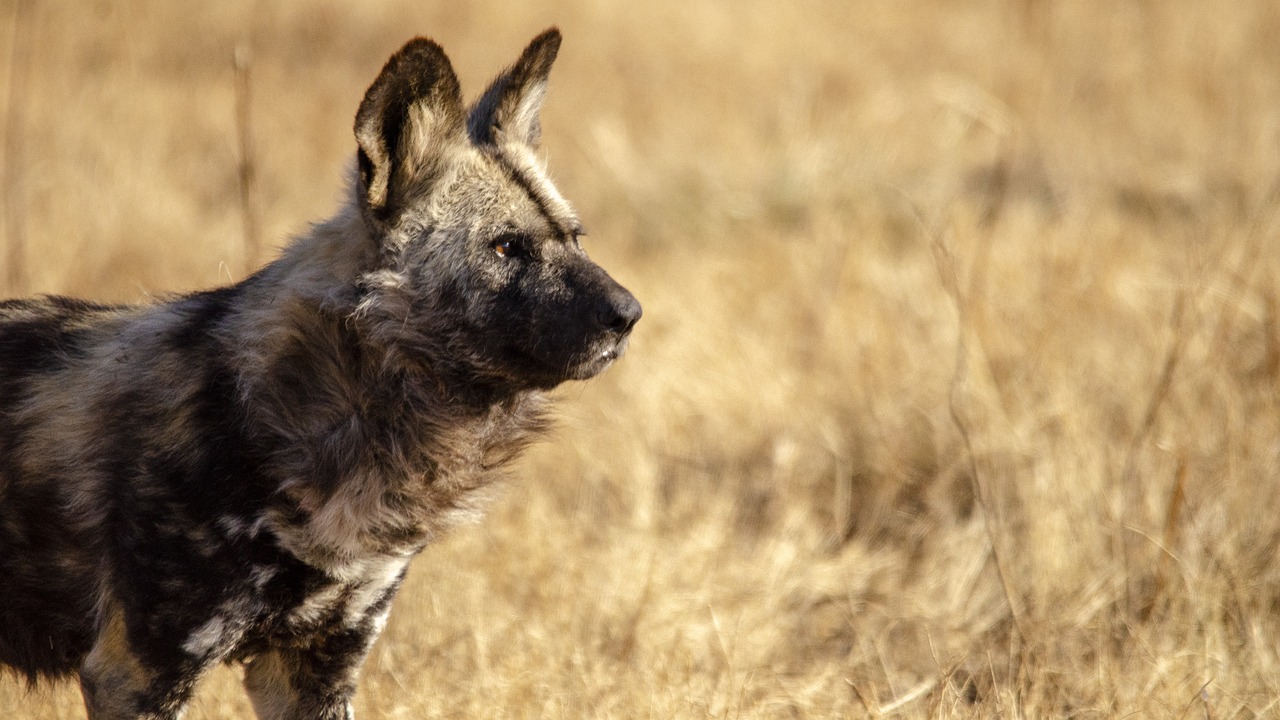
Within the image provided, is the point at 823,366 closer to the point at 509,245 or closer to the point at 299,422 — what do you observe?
the point at 509,245

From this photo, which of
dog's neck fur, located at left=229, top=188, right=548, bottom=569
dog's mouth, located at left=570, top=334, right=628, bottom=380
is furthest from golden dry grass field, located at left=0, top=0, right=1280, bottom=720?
dog's mouth, located at left=570, top=334, right=628, bottom=380

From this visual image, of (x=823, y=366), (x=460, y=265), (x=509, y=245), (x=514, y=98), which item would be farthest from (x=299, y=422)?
(x=823, y=366)

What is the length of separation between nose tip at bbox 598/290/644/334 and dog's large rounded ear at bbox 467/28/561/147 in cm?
53

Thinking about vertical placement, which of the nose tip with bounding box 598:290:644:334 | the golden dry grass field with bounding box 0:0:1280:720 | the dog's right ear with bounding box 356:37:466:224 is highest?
the dog's right ear with bounding box 356:37:466:224

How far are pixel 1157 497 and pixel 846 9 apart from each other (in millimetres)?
7871

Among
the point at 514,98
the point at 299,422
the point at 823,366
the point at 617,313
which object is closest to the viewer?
the point at 299,422

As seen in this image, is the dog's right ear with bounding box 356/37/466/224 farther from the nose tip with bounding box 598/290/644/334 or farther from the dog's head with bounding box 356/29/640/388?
the nose tip with bounding box 598/290/644/334

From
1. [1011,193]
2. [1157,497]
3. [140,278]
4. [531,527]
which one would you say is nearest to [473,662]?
[531,527]

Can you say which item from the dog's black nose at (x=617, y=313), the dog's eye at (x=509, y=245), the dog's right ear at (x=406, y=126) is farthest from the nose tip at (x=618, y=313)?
the dog's right ear at (x=406, y=126)

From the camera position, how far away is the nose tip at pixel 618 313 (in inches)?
96.5

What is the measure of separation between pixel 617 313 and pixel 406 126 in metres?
0.58

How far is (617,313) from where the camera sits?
245cm

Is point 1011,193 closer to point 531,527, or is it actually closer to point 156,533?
point 531,527

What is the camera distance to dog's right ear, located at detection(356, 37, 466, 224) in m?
2.33
